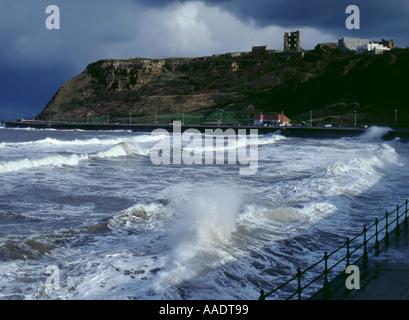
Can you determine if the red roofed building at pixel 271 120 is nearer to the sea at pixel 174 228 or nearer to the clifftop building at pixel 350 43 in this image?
the clifftop building at pixel 350 43

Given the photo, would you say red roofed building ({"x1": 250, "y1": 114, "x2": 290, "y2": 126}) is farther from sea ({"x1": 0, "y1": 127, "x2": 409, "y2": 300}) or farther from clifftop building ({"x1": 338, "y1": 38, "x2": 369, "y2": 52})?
sea ({"x1": 0, "y1": 127, "x2": 409, "y2": 300})

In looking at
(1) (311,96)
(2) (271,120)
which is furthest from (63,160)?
(1) (311,96)

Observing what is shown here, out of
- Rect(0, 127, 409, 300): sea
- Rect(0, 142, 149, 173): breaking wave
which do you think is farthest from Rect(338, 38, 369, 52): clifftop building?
Rect(0, 127, 409, 300): sea

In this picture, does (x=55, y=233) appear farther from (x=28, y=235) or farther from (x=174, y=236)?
(x=174, y=236)

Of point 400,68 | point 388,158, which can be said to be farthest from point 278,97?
point 388,158

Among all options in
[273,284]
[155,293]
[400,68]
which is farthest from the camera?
[400,68]

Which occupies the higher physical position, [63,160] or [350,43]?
[350,43]

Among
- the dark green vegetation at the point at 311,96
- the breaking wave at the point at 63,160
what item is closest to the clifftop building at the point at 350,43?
the dark green vegetation at the point at 311,96

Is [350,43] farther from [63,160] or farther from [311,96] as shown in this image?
[63,160]
